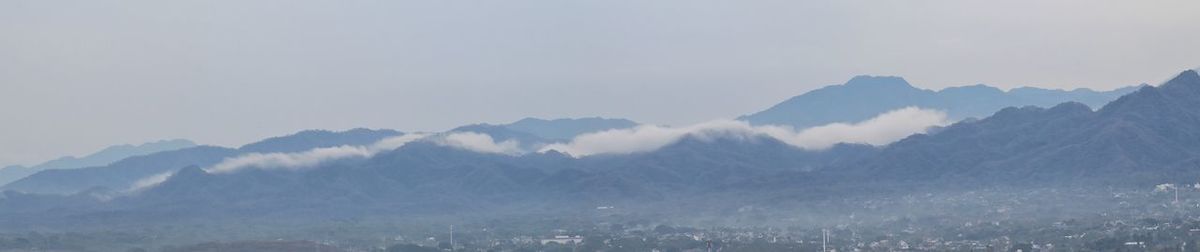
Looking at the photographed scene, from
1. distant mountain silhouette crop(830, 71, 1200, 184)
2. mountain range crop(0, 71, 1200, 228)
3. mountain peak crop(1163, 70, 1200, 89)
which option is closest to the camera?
distant mountain silhouette crop(830, 71, 1200, 184)

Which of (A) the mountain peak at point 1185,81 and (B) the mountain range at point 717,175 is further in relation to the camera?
(A) the mountain peak at point 1185,81

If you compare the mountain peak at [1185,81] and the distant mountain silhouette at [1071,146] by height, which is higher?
the mountain peak at [1185,81]

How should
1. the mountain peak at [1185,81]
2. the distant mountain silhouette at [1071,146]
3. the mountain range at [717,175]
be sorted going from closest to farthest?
the distant mountain silhouette at [1071,146]
the mountain range at [717,175]
the mountain peak at [1185,81]

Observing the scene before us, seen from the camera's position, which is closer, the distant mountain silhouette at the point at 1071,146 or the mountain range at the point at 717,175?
the distant mountain silhouette at the point at 1071,146

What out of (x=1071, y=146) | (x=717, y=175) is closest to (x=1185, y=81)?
(x=1071, y=146)

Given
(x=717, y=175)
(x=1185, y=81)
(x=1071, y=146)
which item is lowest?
(x=1071, y=146)

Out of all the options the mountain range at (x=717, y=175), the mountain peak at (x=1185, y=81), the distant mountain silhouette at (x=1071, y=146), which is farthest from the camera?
the mountain peak at (x=1185, y=81)

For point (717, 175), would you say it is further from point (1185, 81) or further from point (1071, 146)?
point (1185, 81)

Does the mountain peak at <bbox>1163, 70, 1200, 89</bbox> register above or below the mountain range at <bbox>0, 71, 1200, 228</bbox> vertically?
above

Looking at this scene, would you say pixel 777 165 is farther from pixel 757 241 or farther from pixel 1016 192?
pixel 757 241

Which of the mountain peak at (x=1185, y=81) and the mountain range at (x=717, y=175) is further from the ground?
the mountain peak at (x=1185, y=81)

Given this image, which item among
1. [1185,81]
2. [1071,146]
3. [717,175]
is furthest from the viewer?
[717,175]

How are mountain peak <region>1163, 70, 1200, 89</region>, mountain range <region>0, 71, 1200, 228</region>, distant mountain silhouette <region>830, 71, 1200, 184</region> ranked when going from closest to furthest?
distant mountain silhouette <region>830, 71, 1200, 184</region>, mountain range <region>0, 71, 1200, 228</region>, mountain peak <region>1163, 70, 1200, 89</region>
